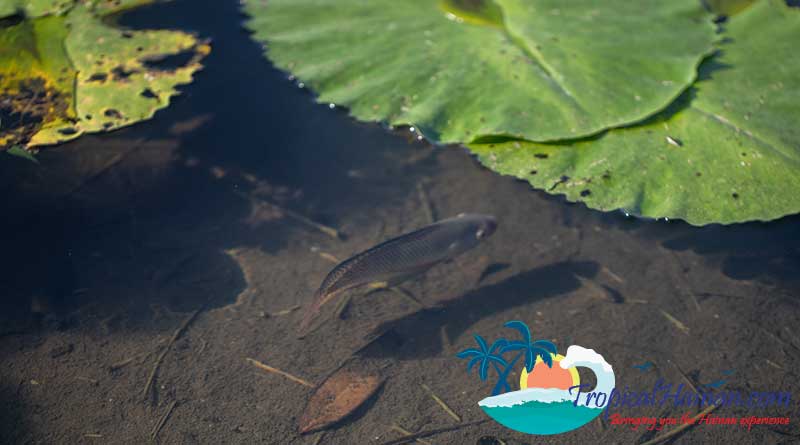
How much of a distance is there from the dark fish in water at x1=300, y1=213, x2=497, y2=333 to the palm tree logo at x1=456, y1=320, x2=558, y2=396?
0.41 meters

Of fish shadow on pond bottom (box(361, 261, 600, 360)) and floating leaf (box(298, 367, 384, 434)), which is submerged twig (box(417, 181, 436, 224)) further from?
floating leaf (box(298, 367, 384, 434))

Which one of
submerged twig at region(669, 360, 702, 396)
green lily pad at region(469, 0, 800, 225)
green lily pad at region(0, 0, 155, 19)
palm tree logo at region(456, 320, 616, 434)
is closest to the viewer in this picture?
palm tree logo at region(456, 320, 616, 434)

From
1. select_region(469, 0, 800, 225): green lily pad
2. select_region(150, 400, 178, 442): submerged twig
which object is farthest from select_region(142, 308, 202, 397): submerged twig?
select_region(469, 0, 800, 225): green lily pad

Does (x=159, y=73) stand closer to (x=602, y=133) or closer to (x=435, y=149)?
(x=435, y=149)

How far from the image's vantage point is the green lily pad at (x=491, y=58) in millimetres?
3164

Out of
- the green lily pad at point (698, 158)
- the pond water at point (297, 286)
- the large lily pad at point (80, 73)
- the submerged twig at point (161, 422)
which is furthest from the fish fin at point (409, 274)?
the large lily pad at point (80, 73)

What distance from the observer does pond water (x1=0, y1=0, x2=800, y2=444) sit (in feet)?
7.97

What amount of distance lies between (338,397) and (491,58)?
6.61 ft

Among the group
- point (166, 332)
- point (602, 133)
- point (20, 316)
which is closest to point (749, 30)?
point (602, 133)

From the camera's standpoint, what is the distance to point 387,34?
3.70m

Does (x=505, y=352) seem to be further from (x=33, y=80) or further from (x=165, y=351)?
(x=33, y=80)

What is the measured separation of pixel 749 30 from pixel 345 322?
117 inches

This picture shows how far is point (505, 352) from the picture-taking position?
105 inches

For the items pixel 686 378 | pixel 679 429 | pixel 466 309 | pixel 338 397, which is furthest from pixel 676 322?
pixel 338 397
